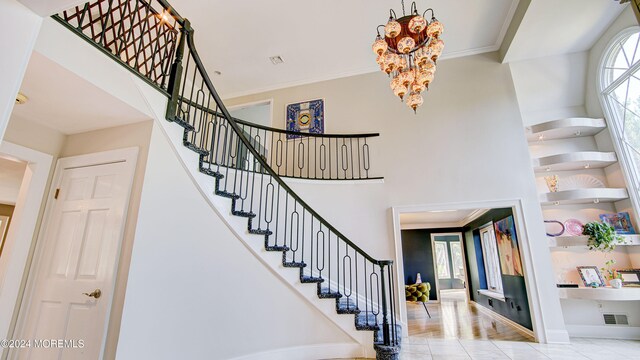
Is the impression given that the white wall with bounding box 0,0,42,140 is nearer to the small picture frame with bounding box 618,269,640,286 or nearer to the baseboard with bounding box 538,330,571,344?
the baseboard with bounding box 538,330,571,344

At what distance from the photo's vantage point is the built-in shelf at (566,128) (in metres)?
4.59

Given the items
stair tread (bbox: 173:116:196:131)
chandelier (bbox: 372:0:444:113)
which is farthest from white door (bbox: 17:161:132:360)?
chandelier (bbox: 372:0:444:113)

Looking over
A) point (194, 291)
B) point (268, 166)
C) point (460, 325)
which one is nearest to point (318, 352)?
point (194, 291)

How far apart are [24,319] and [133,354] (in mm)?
1131

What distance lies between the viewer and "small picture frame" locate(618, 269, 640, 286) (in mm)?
4014

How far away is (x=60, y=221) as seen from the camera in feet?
8.46

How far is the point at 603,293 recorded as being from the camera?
12.8 feet

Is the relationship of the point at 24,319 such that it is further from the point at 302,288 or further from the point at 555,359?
the point at 555,359

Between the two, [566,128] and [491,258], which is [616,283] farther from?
[491,258]

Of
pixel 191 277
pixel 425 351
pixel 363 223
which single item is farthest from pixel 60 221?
pixel 425 351

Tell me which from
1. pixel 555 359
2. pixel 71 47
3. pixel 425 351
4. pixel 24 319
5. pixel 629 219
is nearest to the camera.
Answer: pixel 71 47

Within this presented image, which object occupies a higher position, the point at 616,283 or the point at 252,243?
the point at 252,243

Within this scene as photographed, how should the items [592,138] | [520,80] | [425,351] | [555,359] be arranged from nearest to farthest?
1. [555,359]
2. [425,351]
3. [592,138]
4. [520,80]

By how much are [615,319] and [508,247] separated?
5.25ft
